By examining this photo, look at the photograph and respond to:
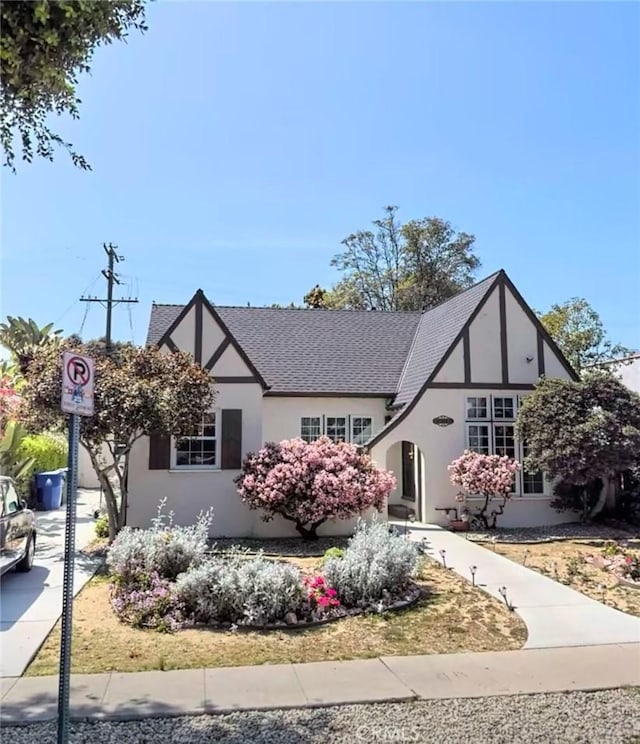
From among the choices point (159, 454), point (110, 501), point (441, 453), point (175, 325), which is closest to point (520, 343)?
point (441, 453)

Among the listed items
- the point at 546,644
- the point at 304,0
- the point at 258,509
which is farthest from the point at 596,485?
the point at 304,0

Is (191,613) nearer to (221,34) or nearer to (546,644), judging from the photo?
(546,644)

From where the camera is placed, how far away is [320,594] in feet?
26.9

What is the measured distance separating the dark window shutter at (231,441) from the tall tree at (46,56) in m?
9.25

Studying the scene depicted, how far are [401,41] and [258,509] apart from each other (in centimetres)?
985

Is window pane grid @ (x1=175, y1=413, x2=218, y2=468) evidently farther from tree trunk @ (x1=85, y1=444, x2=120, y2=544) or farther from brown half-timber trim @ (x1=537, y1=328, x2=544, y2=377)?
brown half-timber trim @ (x1=537, y1=328, x2=544, y2=377)

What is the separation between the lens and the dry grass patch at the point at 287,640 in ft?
20.7

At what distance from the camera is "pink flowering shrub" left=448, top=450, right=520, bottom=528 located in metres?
14.9

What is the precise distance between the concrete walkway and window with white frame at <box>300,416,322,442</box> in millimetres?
5434

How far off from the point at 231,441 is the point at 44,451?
12492 mm

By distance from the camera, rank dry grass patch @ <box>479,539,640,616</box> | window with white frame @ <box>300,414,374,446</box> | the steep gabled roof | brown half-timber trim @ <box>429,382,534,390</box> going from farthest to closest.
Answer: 1. the steep gabled roof
2. window with white frame @ <box>300,414,374,446</box>
3. brown half-timber trim @ <box>429,382,534,390</box>
4. dry grass patch @ <box>479,539,640,616</box>

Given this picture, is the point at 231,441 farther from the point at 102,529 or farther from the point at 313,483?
the point at 102,529

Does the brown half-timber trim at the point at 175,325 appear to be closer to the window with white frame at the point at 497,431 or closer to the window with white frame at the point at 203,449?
the window with white frame at the point at 203,449

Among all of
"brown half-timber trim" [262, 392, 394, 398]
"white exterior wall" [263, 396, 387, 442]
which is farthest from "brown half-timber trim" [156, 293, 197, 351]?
"white exterior wall" [263, 396, 387, 442]
